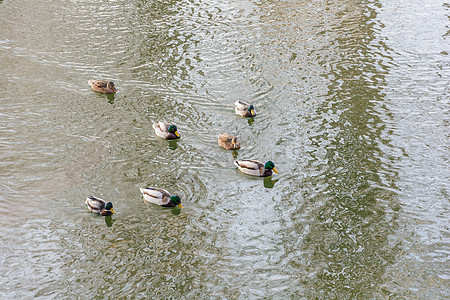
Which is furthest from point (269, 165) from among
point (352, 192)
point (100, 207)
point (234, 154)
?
point (100, 207)

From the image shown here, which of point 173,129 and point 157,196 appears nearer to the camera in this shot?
point 157,196

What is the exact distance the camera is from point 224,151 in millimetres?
13789

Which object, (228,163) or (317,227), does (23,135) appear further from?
(317,227)

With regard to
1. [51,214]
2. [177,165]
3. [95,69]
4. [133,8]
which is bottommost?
[51,214]

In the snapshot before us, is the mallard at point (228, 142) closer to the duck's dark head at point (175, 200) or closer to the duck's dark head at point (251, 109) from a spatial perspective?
the duck's dark head at point (251, 109)

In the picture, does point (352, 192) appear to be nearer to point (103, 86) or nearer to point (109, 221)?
point (109, 221)

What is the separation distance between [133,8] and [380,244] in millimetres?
15848

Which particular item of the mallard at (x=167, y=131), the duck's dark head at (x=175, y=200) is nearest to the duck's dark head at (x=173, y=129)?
the mallard at (x=167, y=131)

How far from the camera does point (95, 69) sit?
17.7m

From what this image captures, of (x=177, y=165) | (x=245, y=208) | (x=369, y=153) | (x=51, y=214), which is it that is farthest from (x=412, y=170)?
(x=51, y=214)

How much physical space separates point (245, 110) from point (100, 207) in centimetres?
555

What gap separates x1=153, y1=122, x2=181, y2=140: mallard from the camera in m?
14.3

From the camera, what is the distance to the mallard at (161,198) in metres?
11.7

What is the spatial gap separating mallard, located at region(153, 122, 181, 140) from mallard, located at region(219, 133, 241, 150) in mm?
1269
